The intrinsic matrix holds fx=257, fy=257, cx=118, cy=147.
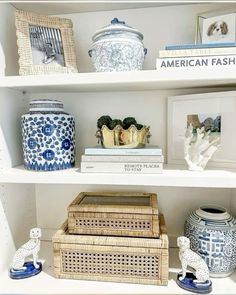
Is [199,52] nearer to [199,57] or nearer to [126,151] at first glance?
[199,57]

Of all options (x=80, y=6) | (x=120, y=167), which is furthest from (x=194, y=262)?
(x=80, y=6)

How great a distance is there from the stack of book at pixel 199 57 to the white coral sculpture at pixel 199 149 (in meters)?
0.22

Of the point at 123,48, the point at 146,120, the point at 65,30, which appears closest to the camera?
the point at 123,48

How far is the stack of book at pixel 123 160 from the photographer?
0.79 metres

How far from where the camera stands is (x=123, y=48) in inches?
30.5

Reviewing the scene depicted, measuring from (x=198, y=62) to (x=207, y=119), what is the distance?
8.9 inches

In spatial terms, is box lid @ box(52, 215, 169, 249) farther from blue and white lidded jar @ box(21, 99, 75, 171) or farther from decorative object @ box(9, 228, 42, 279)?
blue and white lidded jar @ box(21, 99, 75, 171)

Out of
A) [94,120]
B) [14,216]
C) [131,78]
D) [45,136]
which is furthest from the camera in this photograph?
[94,120]

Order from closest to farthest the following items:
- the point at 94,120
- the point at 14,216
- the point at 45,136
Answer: the point at 45,136
the point at 14,216
the point at 94,120

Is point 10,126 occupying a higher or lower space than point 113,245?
higher

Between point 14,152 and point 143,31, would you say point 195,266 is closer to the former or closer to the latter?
point 14,152

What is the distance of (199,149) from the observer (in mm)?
828

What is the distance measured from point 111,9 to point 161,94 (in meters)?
0.38

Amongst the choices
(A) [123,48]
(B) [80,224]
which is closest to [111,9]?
(A) [123,48]
